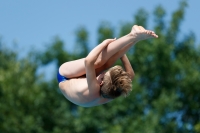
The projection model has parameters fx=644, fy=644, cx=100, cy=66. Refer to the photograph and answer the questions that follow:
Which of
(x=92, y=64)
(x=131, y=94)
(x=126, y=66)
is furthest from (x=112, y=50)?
(x=131, y=94)

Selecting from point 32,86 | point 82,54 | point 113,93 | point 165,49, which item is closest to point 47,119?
point 32,86

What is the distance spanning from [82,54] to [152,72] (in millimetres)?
3425

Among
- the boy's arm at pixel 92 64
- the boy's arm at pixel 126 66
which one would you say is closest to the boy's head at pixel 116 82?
the boy's arm at pixel 92 64

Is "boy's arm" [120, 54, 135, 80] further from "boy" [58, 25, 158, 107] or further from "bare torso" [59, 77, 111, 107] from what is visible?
"bare torso" [59, 77, 111, 107]

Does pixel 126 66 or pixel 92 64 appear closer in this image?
pixel 92 64

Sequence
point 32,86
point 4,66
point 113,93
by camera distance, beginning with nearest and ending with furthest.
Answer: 1. point 113,93
2. point 32,86
3. point 4,66

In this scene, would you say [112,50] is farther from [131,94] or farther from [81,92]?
[131,94]

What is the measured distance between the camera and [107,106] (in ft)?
85.7

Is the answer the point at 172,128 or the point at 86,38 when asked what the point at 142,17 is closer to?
the point at 86,38

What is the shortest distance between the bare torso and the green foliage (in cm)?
1602

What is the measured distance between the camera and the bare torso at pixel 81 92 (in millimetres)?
7333

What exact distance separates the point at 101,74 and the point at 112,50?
0.33 m

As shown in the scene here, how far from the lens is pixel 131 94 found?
85.0 feet

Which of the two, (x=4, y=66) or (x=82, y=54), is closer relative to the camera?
(x=82, y=54)
